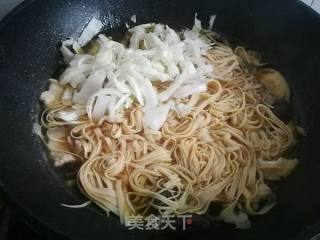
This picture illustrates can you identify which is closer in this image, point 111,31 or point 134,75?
point 134,75

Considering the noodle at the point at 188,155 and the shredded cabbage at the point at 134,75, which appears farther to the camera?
the shredded cabbage at the point at 134,75

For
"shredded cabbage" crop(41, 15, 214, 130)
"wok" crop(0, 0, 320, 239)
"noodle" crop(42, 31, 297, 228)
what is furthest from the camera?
"shredded cabbage" crop(41, 15, 214, 130)

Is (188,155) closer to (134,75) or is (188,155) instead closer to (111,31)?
(134,75)

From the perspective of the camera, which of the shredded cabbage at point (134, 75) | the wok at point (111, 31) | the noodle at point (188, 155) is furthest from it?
the shredded cabbage at point (134, 75)

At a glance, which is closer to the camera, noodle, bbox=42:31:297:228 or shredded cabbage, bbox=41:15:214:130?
noodle, bbox=42:31:297:228

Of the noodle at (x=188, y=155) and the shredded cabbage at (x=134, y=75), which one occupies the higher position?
the shredded cabbage at (x=134, y=75)

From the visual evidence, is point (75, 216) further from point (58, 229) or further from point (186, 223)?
point (186, 223)

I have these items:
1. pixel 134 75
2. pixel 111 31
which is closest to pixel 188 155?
pixel 134 75

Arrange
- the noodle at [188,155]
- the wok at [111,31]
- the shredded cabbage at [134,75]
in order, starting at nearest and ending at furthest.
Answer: the wok at [111,31]
the noodle at [188,155]
the shredded cabbage at [134,75]
